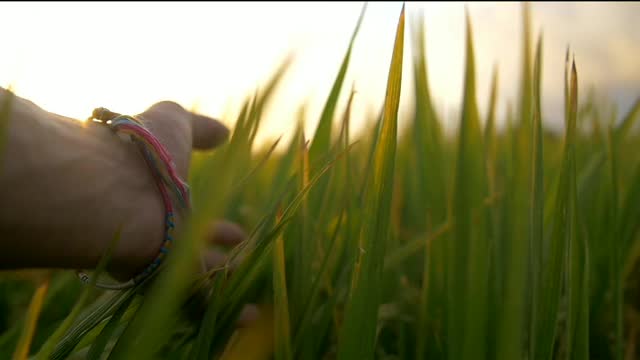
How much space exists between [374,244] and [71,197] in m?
0.24

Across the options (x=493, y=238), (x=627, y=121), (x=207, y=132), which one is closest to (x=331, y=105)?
(x=207, y=132)

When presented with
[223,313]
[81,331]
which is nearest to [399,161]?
[223,313]

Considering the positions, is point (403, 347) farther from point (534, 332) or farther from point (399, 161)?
point (399, 161)

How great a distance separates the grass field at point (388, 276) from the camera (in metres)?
0.37

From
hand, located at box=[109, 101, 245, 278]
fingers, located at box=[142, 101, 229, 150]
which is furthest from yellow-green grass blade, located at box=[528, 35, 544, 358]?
fingers, located at box=[142, 101, 229, 150]

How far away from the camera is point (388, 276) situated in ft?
2.59

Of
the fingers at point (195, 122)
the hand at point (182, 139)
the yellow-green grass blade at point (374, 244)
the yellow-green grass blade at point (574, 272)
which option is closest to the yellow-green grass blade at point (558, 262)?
the yellow-green grass blade at point (574, 272)

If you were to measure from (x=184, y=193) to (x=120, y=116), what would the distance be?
0.31 ft

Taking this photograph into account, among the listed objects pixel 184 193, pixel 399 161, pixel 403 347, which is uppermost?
pixel 399 161

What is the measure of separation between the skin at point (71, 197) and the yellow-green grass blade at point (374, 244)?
20cm

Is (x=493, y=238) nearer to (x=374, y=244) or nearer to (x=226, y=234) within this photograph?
(x=374, y=244)

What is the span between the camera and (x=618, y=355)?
0.55 m

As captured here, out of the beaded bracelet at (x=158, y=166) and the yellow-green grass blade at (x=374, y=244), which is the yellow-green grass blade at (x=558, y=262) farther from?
the beaded bracelet at (x=158, y=166)

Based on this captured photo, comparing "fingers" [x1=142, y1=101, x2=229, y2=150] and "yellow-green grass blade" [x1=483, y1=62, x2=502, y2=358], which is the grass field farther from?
"fingers" [x1=142, y1=101, x2=229, y2=150]
